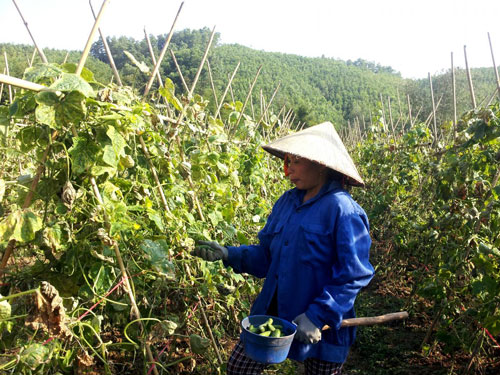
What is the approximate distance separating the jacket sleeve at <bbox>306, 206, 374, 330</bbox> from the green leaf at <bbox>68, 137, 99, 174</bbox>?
41.4 inches

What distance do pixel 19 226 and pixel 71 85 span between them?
20.7 inches

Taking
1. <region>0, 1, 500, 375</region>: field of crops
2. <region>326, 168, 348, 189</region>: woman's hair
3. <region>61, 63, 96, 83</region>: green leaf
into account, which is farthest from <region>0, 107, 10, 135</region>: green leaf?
<region>326, 168, 348, 189</region>: woman's hair

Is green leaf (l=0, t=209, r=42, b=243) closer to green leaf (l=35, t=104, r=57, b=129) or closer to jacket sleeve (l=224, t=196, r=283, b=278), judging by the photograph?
green leaf (l=35, t=104, r=57, b=129)

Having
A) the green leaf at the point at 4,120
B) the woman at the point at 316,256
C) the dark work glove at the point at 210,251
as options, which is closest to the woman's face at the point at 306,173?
the woman at the point at 316,256

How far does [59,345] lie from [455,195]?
9.30 feet

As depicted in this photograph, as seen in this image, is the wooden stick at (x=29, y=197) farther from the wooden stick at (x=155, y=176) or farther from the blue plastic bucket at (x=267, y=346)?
the blue plastic bucket at (x=267, y=346)

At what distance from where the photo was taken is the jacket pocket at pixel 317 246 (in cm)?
183

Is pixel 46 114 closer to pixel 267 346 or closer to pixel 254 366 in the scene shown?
pixel 267 346

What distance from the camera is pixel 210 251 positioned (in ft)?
6.91

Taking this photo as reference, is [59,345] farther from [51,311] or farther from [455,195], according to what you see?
[455,195]

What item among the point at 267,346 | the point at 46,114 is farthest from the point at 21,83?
the point at 267,346

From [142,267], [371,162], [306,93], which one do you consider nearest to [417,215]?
[371,162]

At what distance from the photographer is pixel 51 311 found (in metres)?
1.38

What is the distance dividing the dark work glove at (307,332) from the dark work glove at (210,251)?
583 mm
